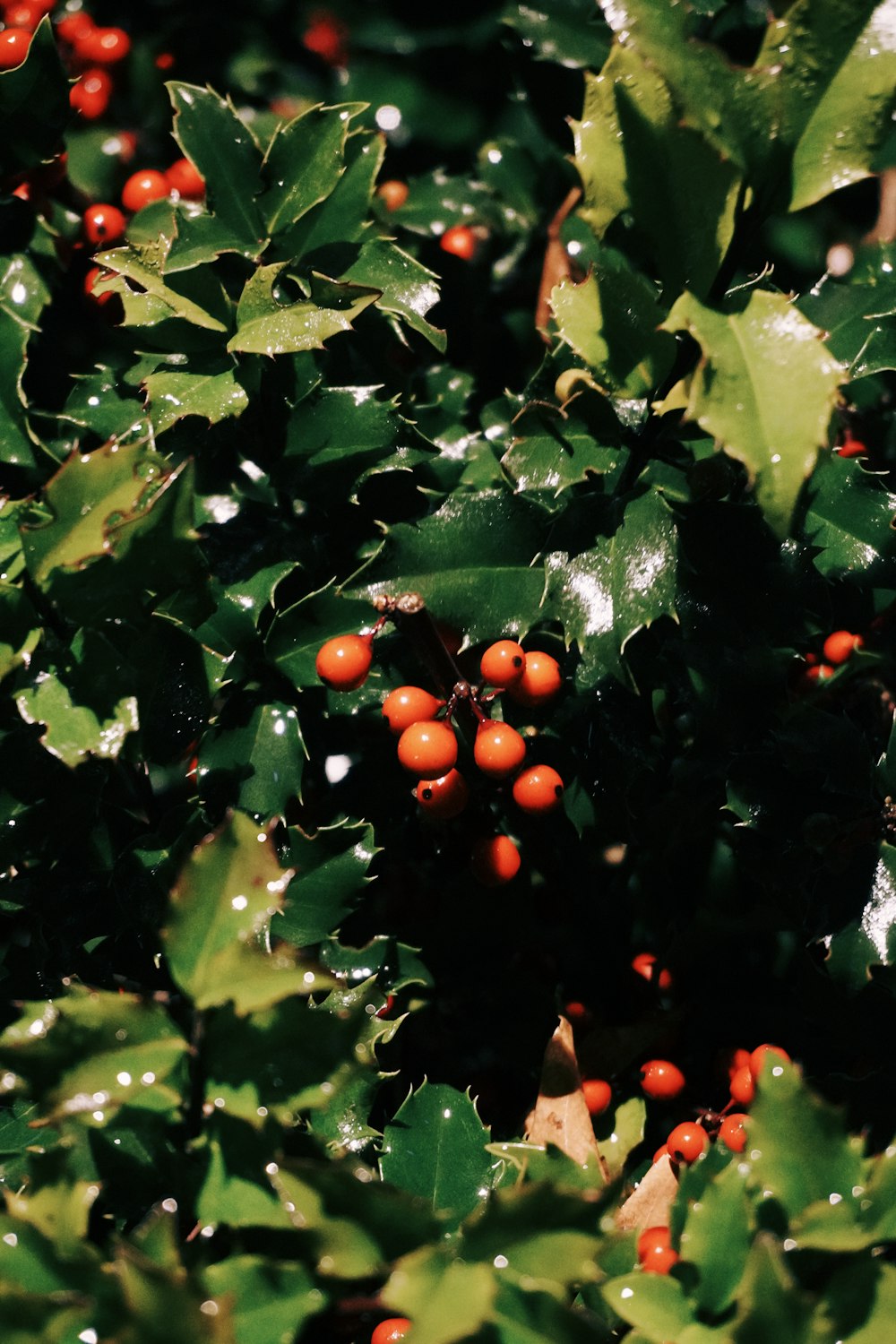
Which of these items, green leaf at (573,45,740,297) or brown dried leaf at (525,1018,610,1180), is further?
brown dried leaf at (525,1018,610,1180)

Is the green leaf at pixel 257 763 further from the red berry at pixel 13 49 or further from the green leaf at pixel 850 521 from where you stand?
the red berry at pixel 13 49

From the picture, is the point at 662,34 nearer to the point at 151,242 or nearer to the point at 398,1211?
the point at 151,242

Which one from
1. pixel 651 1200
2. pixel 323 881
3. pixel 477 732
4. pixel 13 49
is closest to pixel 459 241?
pixel 13 49

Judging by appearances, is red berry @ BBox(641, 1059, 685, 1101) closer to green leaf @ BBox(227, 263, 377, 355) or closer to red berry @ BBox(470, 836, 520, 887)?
red berry @ BBox(470, 836, 520, 887)

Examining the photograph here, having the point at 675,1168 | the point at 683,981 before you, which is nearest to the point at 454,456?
the point at 683,981

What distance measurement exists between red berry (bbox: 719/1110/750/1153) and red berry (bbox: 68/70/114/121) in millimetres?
1161

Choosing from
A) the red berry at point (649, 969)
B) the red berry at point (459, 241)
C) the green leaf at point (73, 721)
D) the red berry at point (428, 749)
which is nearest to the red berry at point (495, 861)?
the red berry at point (428, 749)

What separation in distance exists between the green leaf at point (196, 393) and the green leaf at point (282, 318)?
0.04 meters

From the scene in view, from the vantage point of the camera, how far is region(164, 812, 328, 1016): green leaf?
68 cm

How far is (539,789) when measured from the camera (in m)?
0.97

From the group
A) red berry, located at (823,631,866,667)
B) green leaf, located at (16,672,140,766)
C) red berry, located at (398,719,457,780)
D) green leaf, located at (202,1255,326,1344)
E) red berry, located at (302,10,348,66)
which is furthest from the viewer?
red berry, located at (302,10,348,66)

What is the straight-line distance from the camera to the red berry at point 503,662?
909 mm

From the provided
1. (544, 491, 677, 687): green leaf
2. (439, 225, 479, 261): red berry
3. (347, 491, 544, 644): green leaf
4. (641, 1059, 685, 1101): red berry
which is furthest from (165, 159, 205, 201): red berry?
(641, 1059, 685, 1101): red berry

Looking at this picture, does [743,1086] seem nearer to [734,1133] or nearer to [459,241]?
[734,1133]
